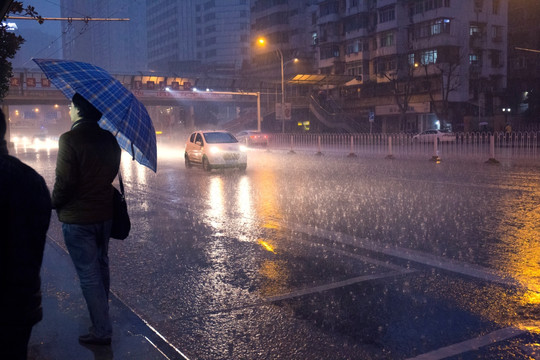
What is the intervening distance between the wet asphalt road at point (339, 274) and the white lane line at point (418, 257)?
18 millimetres

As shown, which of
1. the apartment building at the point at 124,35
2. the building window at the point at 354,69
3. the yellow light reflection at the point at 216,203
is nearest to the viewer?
the yellow light reflection at the point at 216,203

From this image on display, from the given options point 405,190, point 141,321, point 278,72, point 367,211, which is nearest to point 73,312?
point 141,321

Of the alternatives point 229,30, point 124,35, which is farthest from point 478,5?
point 124,35

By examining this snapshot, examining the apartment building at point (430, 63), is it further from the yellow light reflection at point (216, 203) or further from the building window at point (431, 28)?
the yellow light reflection at point (216, 203)

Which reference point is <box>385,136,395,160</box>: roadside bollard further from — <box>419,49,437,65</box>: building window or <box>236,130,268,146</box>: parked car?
<box>419,49,437,65</box>: building window

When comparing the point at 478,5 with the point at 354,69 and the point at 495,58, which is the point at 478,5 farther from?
the point at 354,69

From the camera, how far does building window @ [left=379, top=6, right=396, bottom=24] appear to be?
192ft

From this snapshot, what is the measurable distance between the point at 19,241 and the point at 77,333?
2.65m

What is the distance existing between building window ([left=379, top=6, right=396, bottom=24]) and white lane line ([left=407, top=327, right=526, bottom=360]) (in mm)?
58447

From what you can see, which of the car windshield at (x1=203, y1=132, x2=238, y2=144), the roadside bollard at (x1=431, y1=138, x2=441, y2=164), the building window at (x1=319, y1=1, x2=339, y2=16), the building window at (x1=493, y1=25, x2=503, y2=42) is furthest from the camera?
the building window at (x1=319, y1=1, x2=339, y2=16)

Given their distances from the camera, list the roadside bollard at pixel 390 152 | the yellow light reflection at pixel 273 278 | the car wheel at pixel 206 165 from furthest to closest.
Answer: the roadside bollard at pixel 390 152 < the car wheel at pixel 206 165 < the yellow light reflection at pixel 273 278

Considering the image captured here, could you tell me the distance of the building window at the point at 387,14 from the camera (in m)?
58.6

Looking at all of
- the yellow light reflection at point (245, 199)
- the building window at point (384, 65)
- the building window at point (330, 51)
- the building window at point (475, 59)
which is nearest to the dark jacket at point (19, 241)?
the yellow light reflection at point (245, 199)

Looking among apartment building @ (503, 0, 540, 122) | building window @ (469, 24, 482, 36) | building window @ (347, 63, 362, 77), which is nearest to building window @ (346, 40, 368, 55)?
building window @ (347, 63, 362, 77)
